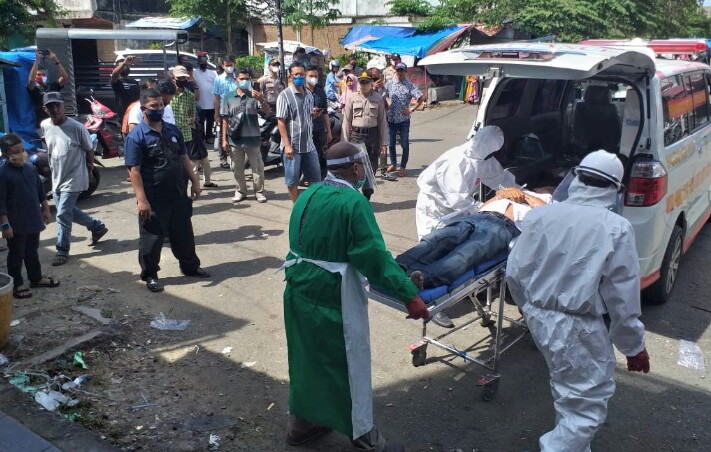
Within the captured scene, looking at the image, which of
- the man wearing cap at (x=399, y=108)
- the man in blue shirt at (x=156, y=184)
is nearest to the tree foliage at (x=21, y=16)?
the man wearing cap at (x=399, y=108)

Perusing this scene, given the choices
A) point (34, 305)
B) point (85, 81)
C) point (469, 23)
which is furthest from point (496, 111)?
point (469, 23)

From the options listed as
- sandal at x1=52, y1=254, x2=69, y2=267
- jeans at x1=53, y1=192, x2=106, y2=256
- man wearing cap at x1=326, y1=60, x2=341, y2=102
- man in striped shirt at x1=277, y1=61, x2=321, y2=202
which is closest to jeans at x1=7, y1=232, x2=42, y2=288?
sandal at x1=52, y1=254, x2=69, y2=267

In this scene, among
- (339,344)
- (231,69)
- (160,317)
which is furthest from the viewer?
(231,69)

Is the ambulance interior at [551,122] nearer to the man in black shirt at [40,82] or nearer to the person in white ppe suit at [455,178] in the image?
the person in white ppe suit at [455,178]

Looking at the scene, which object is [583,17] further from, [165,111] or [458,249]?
[458,249]

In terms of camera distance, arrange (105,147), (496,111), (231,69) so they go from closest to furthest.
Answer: (496,111)
(105,147)
(231,69)

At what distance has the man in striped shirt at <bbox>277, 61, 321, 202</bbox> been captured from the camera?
7.73 m

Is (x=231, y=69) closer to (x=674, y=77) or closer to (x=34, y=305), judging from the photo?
(x=34, y=305)

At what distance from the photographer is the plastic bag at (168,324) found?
17.6 ft

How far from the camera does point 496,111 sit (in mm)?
6449

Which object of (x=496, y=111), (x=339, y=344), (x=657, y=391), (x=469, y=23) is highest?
(x=469, y=23)

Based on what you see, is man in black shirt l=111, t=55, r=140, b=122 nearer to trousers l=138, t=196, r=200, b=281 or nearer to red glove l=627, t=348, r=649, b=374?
trousers l=138, t=196, r=200, b=281

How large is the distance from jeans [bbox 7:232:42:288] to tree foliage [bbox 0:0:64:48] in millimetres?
13461

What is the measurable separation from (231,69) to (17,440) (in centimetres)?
1066
